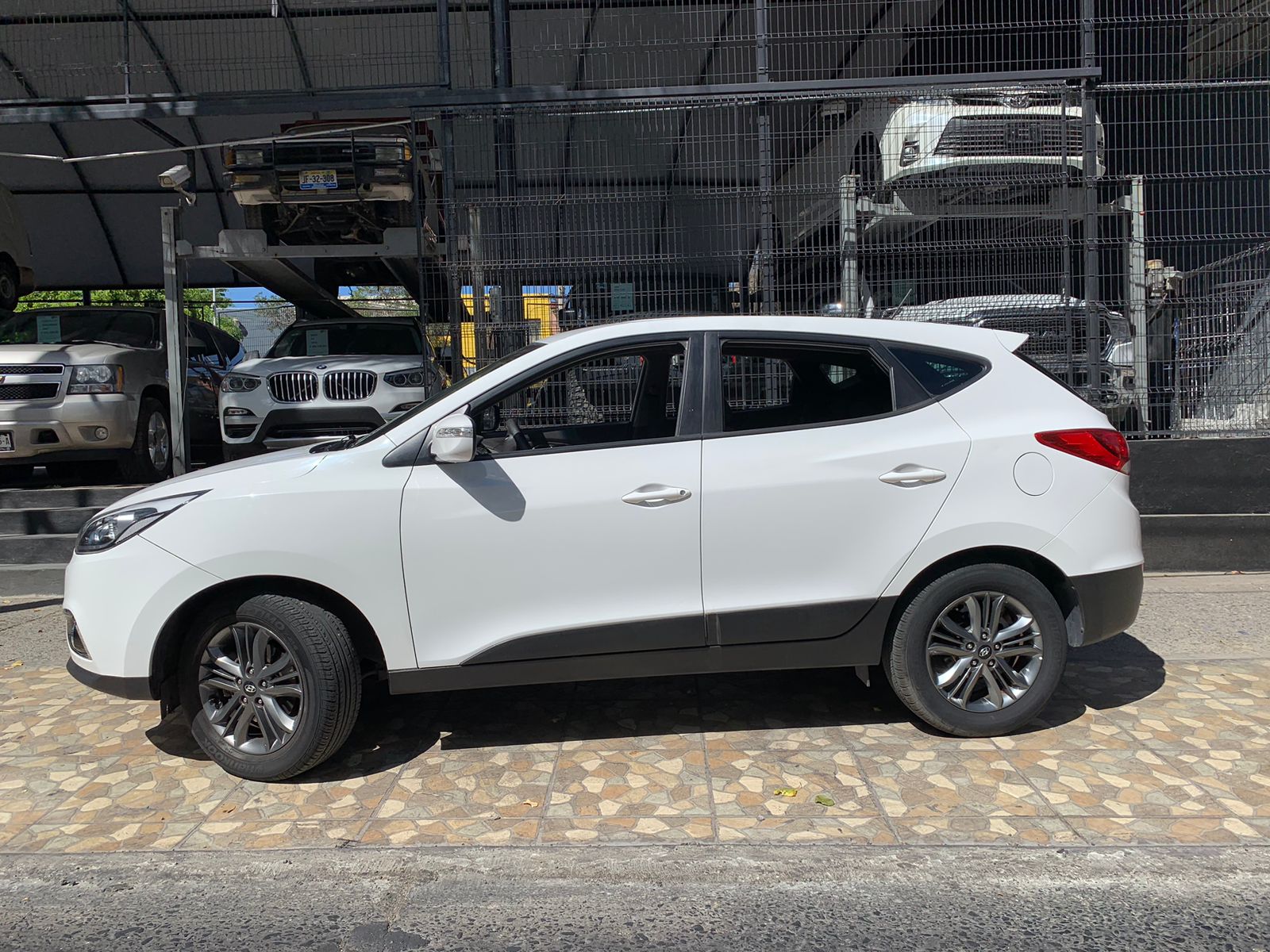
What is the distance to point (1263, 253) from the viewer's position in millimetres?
7383

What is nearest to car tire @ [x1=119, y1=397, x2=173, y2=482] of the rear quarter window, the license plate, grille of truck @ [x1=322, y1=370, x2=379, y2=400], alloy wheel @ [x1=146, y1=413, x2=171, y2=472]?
alloy wheel @ [x1=146, y1=413, x2=171, y2=472]

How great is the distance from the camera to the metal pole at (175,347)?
8.40 m

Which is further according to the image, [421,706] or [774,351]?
[421,706]

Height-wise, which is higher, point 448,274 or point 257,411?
point 448,274

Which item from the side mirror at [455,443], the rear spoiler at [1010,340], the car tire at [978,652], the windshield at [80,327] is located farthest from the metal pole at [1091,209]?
the windshield at [80,327]

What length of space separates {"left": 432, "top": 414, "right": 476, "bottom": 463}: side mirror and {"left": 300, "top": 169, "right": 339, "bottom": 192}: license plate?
5.79 meters

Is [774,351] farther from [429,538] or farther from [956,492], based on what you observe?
[429,538]

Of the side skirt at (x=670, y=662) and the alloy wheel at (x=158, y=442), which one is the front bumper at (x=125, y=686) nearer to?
the side skirt at (x=670, y=662)

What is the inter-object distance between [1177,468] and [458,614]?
597 centimetres

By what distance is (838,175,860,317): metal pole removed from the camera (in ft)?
25.7

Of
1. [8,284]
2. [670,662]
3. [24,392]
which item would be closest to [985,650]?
[670,662]

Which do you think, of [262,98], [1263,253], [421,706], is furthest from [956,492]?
[262,98]

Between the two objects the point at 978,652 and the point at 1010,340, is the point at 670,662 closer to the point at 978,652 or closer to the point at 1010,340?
the point at 978,652

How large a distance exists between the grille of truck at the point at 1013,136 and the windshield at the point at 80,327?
24.8ft
